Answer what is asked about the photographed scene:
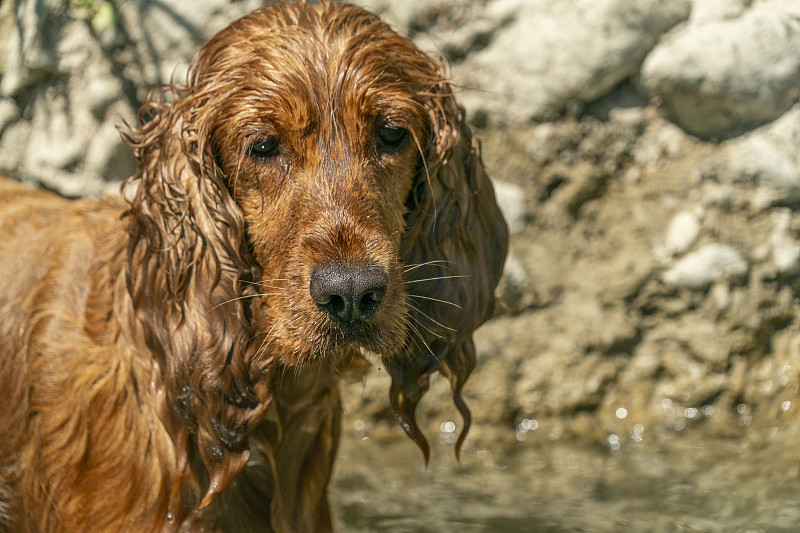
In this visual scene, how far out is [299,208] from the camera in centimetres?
288

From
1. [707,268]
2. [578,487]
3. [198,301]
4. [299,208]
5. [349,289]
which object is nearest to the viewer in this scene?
[349,289]

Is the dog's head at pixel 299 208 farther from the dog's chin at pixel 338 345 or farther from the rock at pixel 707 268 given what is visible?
the rock at pixel 707 268

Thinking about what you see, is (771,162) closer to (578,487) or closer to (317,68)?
(578,487)

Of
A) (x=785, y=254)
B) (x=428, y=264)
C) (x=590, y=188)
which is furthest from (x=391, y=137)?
(x=785, y=254)

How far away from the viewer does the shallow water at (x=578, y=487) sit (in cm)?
439

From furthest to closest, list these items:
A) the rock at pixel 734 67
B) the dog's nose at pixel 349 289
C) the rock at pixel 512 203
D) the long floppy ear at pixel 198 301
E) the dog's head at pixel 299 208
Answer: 1. the rock at pixel 512 203
2. the rock at pixel 734 67
3. the long floppy ear at pixel 198 301
4. the dog's head at pixel 299 208
5. the dog's nose at pixel 349 289

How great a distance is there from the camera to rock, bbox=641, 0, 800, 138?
504cm

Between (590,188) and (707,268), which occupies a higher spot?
(590,188)

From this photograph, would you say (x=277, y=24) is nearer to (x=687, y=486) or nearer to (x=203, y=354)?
(x=203, y=354)

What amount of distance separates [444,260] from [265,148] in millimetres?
716

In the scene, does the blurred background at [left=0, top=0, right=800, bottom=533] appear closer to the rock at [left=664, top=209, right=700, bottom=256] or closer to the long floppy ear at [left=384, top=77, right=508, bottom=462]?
the rock at [left=664, top=209, right=700, bottom=256]

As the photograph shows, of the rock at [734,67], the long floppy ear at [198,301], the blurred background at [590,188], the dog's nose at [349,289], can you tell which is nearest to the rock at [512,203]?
the blurred background at [590,188]

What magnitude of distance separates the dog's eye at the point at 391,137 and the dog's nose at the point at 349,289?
0.47m

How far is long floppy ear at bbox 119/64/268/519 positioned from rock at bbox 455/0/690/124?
232 cm
